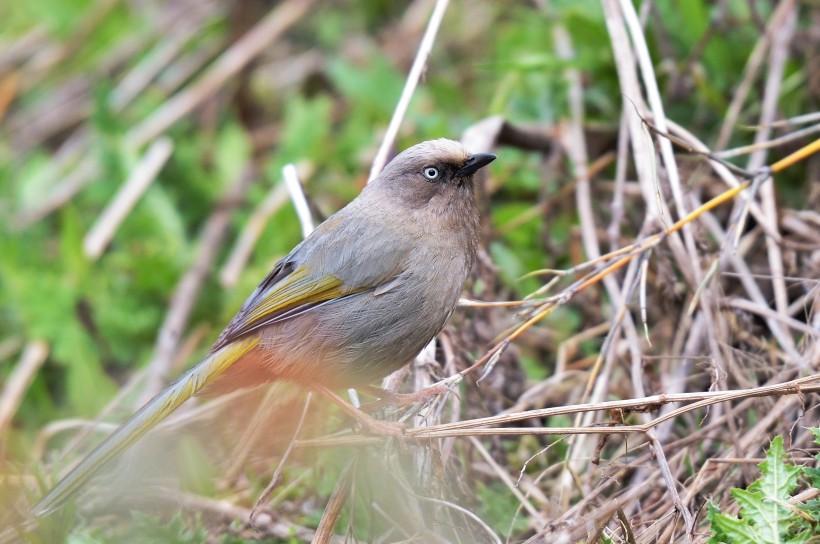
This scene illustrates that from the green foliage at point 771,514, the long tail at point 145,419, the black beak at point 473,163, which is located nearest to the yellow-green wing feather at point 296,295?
the long tail at point 145,419

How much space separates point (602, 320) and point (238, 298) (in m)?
2.50

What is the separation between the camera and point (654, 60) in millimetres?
5527

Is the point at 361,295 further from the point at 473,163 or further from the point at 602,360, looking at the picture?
the point at 602,360

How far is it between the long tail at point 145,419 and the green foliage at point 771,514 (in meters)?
2.07

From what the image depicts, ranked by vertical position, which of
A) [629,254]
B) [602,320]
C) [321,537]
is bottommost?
[602,320]

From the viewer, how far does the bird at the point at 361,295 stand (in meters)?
3.84

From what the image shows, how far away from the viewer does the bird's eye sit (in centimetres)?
414

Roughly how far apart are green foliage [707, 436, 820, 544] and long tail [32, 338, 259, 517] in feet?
6.81

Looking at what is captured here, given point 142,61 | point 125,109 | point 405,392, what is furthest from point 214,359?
point 142,61

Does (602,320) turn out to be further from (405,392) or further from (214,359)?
(214,359)

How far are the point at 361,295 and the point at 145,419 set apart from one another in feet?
3.32

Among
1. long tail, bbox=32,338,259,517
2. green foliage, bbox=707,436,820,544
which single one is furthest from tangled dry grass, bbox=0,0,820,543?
long tail, bbox=32,338,259,517

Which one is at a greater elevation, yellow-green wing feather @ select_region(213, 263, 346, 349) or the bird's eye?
the bird's eye

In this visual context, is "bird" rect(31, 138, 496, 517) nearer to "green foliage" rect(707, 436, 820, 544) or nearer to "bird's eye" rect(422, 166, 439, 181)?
"bird's eye" rect(422, 166, 439, 181)
